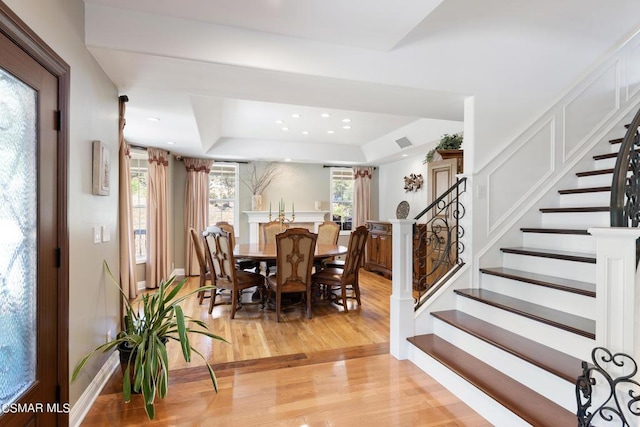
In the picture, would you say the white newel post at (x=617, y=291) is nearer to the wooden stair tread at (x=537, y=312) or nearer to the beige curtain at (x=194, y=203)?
the wooden stair tread at (x=537, y=312)

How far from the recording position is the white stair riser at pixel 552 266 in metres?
2.31

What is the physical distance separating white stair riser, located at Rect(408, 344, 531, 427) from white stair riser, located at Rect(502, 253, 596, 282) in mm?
1146

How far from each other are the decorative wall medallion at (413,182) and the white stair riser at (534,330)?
364cm

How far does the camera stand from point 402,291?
2.77 metres

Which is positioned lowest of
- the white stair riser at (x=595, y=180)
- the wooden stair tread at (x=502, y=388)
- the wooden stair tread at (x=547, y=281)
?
the wooden stair tread at (x=502, y=388)

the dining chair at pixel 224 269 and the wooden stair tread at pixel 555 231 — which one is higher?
the wooden stair tread at pixel 555 231

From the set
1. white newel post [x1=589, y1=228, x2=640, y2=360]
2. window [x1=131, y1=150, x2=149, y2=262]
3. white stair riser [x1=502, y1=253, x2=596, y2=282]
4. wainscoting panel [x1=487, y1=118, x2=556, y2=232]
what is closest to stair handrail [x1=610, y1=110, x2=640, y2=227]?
white newel post [x1=589, y1=228, x2=640, y2=360]

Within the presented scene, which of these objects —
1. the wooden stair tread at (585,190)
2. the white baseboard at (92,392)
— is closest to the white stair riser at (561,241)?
the wooden stair tread at (585,190)

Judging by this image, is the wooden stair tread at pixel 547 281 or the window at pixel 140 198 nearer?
the wooden stair tread at pixel 547 281

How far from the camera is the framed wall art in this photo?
2.22 meters

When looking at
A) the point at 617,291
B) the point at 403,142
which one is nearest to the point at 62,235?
the point at 617,291

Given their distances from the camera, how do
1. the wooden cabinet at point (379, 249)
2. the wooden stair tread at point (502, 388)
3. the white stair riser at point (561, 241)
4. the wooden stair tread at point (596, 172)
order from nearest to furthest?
the wooden stair tread at point (502, 388) < the white stair riser at point (561, 241) < the wooden stair tread at point (596, 172) < the wooden cabinet at point (379, 249)

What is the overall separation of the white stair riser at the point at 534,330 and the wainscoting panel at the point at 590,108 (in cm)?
176

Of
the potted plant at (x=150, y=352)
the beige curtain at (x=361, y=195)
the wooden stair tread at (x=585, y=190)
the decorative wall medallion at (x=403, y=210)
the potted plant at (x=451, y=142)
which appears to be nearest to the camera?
the potted plant at (x=150, y=352)
